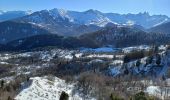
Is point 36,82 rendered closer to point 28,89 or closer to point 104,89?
point 28,89

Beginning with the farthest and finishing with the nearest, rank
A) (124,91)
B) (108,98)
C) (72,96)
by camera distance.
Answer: (124,91) < (72,96) < (108,98)

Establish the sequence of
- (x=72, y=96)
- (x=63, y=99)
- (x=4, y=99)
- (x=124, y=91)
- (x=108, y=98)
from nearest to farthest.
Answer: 1. (x=63, y=99)
2. (x=4, y=99)
3. (x=108, y=98)
4. (x=72, y=96)
5. (x=124, y=91)

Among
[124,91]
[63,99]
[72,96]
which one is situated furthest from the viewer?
[124,91]

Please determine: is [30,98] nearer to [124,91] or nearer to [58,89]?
[58,89]

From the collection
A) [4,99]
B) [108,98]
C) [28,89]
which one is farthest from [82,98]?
[4,99]

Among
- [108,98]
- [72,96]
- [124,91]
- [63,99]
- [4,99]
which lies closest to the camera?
[63,99]

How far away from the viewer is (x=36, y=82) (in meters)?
185

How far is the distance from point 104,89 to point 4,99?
5659 centimetres

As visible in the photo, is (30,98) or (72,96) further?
(72,96)

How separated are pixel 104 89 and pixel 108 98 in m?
20.5

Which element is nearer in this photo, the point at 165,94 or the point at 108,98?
the point at 108,98

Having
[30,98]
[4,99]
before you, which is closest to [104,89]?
[30,98]

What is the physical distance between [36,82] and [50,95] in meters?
16.8

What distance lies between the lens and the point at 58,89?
189 metres
